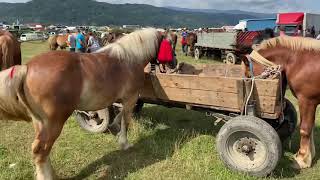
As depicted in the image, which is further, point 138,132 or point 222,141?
point 138,132

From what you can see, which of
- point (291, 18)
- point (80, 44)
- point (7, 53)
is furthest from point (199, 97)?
point (291, 18)

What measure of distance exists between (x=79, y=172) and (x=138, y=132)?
165cm

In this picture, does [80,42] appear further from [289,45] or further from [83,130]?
[289,45]

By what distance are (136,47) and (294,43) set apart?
2223 mm

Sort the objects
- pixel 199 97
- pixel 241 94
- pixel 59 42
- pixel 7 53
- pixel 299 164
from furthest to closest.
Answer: pixel 59 42 → pixel 7 53 → pixel 199 97 → pixel 299 164 → pixel 241 94

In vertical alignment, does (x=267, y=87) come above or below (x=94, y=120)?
above

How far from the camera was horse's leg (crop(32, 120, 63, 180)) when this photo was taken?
4.32m

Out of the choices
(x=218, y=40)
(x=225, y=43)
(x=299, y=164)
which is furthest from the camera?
(x=218, y=40)

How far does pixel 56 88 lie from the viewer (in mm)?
4227

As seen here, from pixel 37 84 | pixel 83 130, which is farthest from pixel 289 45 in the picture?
pixel 83 130

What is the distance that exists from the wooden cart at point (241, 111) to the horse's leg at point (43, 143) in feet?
6.19

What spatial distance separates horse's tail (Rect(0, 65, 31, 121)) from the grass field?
939 mm

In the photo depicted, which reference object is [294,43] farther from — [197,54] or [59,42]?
[59,42]

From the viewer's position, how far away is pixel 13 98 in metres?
4.08
